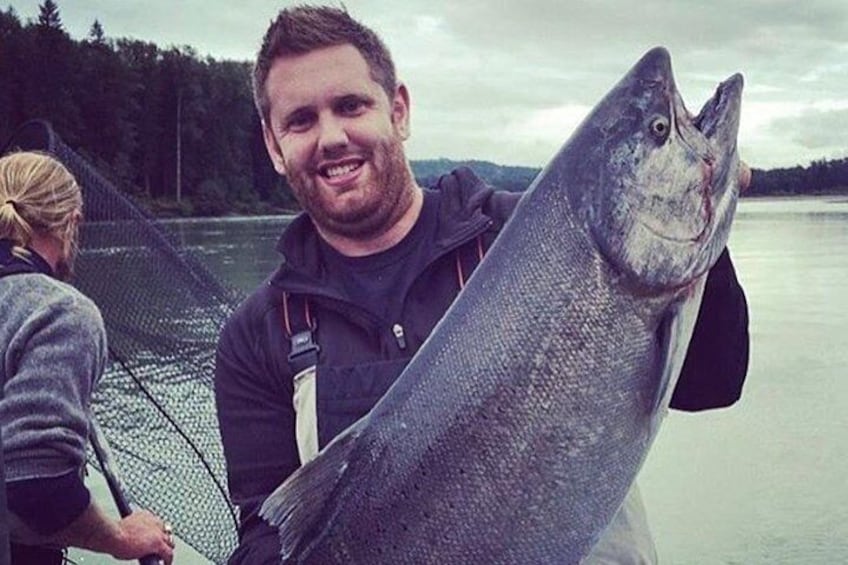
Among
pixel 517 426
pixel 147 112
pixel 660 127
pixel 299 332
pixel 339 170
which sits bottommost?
pixel 517 426

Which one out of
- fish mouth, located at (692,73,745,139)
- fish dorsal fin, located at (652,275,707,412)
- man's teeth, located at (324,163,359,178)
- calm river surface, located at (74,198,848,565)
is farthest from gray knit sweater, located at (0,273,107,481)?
calm river surface, located at (74,198,848,565)

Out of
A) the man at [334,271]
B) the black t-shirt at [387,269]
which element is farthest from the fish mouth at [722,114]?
the black t-shirt at [387,269]

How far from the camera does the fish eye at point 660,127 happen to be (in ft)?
8.14

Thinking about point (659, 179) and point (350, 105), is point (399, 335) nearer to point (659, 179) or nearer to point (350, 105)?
point (350, 105)

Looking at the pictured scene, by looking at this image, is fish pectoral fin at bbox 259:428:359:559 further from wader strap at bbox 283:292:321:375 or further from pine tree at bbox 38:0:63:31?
pine tree at bbox 38:0:63:31

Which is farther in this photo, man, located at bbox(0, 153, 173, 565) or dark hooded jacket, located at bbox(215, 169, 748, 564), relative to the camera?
man, located at bbox(0, 153, 173, 565)

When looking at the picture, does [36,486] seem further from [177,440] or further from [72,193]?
[177,440]

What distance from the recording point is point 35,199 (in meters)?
4.01

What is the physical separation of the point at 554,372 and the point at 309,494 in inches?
25.1

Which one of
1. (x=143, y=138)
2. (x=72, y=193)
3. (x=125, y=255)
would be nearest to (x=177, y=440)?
(x=125, y=255)

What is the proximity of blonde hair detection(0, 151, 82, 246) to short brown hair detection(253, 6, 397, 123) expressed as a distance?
1219 mm

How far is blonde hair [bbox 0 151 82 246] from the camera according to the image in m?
3.93

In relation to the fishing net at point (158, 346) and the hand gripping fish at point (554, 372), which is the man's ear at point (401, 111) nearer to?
the hand gripping fish at point (554, 372)

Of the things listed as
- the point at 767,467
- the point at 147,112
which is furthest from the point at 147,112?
the point at 767,467
